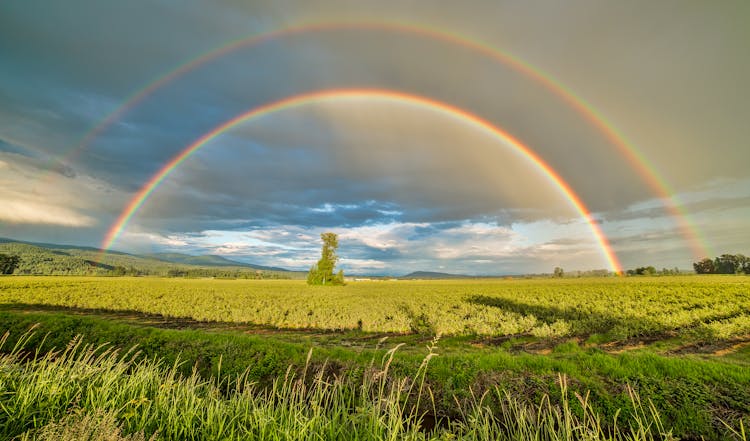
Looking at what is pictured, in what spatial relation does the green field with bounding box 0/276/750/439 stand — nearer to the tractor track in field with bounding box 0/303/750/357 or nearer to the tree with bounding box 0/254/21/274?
the tractor track in field with bounding box 0/303/750/357

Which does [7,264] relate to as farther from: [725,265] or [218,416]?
[725,265]

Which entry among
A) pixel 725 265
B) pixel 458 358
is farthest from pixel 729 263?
pixel 458 358

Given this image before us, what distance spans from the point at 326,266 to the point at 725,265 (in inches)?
8044

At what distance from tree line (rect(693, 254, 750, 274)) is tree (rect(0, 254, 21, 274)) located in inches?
11769

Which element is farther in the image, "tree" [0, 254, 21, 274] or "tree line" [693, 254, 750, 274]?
"tree line" [693, 254, 750, 274]

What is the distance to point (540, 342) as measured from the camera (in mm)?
20109

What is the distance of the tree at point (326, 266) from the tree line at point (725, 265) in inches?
7494

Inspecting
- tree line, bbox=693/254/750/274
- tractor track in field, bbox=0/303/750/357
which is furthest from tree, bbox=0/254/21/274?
tree line, bbox=693/254/750/274

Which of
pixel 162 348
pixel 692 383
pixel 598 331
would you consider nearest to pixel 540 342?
pixel 598 331

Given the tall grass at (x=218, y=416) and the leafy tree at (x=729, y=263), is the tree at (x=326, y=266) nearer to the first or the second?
the tall grass at (x=218, y=416)

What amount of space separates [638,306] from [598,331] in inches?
540

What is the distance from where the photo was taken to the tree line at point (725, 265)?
16450 cm

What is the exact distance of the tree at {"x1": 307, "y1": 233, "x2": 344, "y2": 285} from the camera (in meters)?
93.5

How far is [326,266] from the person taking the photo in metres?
94.1
